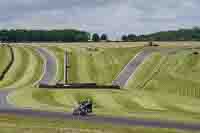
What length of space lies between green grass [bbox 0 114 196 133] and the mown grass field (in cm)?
1152

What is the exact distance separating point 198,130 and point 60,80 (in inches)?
3468

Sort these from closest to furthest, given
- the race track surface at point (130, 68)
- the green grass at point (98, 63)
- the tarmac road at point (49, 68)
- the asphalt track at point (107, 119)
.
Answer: the asphalt track at point (107, 119) < the race track surface at point (130, 68) < the tarmac road at point (49, 68) < the green grass at point (98, 63)

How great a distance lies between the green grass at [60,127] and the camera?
57719 mm

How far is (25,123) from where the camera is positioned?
2532 inches

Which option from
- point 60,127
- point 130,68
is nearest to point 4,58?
point 130,68

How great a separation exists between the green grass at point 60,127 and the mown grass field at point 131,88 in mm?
11524

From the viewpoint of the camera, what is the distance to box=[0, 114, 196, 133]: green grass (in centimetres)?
5772

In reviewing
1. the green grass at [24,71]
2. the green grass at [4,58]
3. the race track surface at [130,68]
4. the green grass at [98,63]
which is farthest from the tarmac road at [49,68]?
the race track surface at [130,68]

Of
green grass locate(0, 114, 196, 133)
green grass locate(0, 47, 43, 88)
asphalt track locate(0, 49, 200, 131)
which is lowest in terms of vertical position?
green grass locate(0, 47, 43, 88)

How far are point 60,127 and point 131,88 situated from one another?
72.1 m

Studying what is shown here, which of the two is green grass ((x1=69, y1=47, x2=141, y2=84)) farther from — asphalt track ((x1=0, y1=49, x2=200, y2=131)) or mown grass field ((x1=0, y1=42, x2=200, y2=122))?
asphalt track ((x1=0, y1=49, x2=200, y2=131))

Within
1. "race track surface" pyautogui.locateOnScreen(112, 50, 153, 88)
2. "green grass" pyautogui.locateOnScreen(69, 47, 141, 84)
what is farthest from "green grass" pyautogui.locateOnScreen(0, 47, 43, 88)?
"race track surface" pyautogui.locateOnScreen(112, 50, 153, 88)

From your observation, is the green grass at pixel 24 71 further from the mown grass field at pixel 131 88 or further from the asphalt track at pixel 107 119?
the asphalt track at pixel 107 119

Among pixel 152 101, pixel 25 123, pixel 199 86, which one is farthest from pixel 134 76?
pixel 25 123
